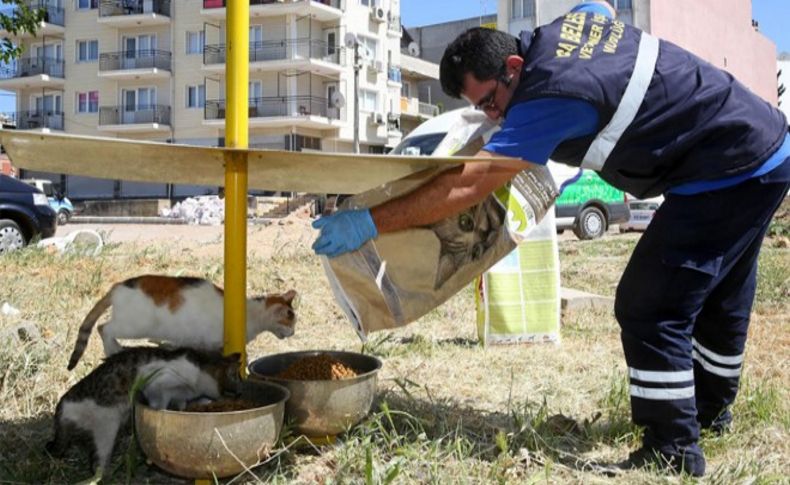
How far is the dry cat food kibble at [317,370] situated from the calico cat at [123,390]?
9.9 inches

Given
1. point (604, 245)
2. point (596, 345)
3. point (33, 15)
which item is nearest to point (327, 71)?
point (604, 245)

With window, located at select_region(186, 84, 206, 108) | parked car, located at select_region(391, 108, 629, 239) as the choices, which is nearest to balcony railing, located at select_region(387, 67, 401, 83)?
window, located at select_region(186, 84, 206, 108)

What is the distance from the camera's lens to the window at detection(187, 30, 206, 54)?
38.1m

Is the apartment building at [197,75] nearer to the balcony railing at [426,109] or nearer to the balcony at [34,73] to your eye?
the balcony at [34,73]

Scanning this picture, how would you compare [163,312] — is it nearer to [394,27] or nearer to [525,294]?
[525,294]

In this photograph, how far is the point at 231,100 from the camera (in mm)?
2924

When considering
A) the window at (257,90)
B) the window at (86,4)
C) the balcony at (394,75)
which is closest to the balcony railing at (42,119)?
the window at (86,4)

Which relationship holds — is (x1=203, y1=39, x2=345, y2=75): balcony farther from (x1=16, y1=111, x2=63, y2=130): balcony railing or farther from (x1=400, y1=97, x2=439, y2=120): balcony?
(x1=16, y1=111, x2=63, y2=130): balcony railing

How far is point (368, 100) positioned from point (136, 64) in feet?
39.1

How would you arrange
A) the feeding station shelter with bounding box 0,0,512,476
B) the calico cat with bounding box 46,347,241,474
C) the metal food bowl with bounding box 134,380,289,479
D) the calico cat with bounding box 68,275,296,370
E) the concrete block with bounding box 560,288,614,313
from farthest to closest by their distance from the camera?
the concrete block with bounding box 560,288,614,313, the calico cat with bounding box 68,275,296,370, the calico cat with bounding box 46,347,241,474, the feeding station shelter with bounding box 0,0,512,476, the metal food bowl with bounding box 134,380,289,479

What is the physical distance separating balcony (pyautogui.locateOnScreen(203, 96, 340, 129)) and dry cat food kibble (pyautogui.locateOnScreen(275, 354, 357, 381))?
107ft

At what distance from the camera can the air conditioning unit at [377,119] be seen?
39156 mm

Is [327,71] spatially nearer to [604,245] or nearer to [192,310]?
[604,245]

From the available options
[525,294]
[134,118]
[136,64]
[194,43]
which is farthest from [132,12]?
[525,294]
